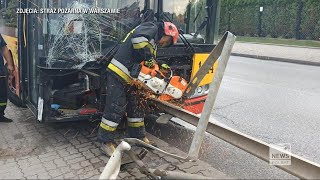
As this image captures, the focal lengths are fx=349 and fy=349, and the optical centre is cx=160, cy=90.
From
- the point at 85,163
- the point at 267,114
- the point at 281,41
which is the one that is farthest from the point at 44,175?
the point at 281,41

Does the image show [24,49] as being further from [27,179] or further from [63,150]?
[27,179]

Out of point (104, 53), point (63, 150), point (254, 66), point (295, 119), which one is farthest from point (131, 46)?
point (254, 66)

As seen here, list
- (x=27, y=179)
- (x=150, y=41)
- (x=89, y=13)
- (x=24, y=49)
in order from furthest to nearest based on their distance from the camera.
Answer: (x=24, y=49)
(x=89, y=13)
(x=150, y=41)
(x=27, y=179)

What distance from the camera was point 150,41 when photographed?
12.6ft

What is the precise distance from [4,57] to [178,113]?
117 inches

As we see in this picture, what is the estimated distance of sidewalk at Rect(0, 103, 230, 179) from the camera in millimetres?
3656

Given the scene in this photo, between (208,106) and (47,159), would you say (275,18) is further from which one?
(47,159)

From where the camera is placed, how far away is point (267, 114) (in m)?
6.29

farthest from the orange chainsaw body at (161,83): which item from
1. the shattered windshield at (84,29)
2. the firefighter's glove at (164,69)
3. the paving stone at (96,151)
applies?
the paving stone at (96,151)

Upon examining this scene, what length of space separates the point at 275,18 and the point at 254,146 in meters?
20.6

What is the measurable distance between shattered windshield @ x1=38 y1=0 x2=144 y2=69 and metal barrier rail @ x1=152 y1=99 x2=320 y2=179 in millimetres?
1200

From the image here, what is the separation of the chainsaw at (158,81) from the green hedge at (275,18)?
14760 millimetres

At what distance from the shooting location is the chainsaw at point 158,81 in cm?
379

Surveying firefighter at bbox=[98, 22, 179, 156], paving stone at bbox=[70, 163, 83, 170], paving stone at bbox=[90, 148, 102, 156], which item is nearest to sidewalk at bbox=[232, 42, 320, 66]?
firefighter at bbox=[98, 22, 179, 156]
